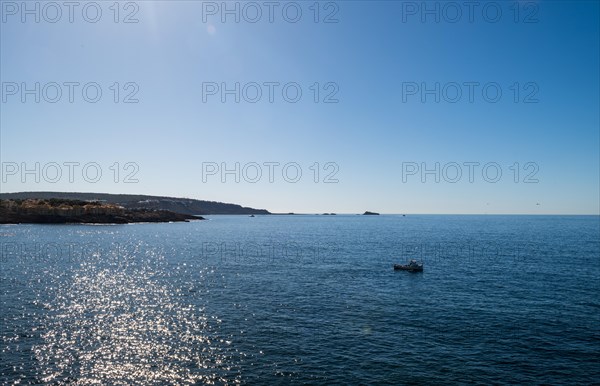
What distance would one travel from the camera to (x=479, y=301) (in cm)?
5912

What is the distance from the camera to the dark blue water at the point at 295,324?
1337 inches

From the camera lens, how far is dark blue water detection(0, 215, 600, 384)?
33969 millimetres

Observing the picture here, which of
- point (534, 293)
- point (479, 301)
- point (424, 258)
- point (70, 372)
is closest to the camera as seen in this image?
point (70, 372)

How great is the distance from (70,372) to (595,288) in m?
84.4

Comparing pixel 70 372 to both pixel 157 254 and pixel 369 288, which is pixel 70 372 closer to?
pixel 369 288

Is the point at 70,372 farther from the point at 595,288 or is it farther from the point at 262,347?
the point at 595,288

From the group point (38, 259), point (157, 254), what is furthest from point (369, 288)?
point (38, 259)

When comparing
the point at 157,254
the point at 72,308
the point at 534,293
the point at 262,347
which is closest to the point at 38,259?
the point at 157,254

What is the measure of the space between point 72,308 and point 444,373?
49919mm

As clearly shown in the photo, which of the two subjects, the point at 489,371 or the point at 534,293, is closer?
the point at 489,371

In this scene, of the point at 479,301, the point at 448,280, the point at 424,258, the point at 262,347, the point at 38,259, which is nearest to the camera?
the point at 262,347

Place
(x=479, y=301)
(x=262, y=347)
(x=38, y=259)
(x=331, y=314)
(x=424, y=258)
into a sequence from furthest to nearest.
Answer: (x=424, y=258)
(x=38, y=259)
(x=479, y=301)
(x=331, y=314)
(x=262, y=347)

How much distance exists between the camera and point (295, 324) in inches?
1845

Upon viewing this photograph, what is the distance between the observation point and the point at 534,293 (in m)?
64.5
